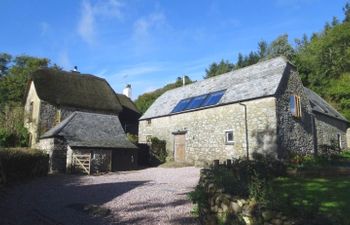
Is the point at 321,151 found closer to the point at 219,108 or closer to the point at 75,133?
the point at 219,108

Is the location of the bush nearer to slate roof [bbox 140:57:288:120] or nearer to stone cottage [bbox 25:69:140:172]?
stone cottage [bbox 25:69:140:172]

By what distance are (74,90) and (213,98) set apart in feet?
45.7

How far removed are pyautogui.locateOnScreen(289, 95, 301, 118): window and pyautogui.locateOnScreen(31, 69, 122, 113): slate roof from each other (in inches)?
657

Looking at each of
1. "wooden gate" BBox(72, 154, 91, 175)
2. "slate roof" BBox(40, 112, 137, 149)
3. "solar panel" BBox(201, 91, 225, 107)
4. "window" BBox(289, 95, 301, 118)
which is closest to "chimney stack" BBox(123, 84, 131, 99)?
"slate roof" BBox(40, 112, 137, 149)

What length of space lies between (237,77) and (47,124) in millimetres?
16872

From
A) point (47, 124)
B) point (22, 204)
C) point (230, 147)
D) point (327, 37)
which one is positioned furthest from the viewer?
point (327, 37)

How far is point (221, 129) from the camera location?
2253cm

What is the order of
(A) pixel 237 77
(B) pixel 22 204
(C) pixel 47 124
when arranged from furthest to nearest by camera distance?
1. (C) pixel 47 124
2. (A) pixel 237 77
3. (B) pixel 22 204

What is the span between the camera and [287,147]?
20406 mm

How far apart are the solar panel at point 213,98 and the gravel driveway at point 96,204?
32.5 ft

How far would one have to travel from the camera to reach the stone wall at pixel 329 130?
2486cm

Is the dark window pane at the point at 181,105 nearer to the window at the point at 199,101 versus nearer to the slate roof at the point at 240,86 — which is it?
the window at the point at 199,101

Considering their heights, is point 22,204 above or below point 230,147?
below

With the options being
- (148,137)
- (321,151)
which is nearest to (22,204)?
(148,137)
